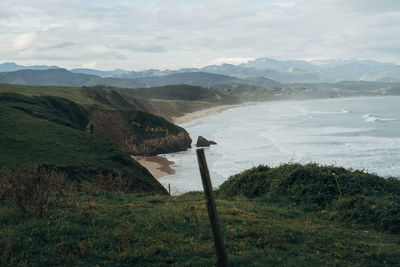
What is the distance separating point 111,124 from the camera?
150 ft

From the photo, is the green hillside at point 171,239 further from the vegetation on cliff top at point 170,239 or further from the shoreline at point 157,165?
the shoreline at point 157,165

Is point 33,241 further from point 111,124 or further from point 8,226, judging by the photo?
point 111,124

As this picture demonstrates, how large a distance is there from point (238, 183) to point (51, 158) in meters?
11.5

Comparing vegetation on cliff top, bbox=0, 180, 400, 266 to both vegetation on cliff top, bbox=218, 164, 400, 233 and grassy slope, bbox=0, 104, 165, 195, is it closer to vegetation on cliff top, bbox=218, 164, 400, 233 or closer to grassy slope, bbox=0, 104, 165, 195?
vegetation on cliff top, bbox=218, 164, 400, 233

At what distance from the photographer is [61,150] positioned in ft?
72.8

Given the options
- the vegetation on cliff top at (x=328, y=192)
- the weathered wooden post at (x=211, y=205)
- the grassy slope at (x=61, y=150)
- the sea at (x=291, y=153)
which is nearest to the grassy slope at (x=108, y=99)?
the sea at (x=291, y=153)

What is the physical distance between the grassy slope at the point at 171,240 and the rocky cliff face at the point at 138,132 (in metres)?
33.5

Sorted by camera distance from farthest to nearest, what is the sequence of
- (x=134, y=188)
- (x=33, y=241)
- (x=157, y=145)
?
(x=157, y=145) → (x=134, y=188) → (x=33, y=241)

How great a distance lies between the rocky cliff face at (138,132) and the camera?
44.0m

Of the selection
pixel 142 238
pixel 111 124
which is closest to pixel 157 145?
pixel 111 124

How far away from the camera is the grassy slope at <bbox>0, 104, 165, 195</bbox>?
767 inches

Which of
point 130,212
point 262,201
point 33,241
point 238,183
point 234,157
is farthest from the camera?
point 234,157

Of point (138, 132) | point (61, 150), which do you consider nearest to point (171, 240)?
point (61, 150)

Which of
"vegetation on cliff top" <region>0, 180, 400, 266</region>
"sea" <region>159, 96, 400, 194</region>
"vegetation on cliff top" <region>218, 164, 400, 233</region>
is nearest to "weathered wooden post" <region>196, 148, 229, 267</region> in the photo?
"vegetation on cliff top" <region>0, 180, 400, 266</region>
